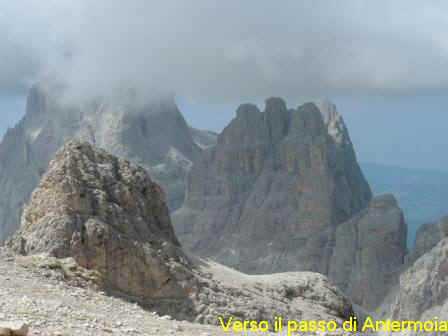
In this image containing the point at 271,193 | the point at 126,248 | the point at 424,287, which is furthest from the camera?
the point at 271,193

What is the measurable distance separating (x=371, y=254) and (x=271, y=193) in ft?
71.6

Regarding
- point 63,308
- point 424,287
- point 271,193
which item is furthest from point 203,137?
point 63,308

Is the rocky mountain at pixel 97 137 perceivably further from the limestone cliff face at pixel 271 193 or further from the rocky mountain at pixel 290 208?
the rocky mountain at pixel 290 208

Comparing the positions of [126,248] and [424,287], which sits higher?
[126,248]

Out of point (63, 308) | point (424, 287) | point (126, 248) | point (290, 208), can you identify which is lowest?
point (424, 287)

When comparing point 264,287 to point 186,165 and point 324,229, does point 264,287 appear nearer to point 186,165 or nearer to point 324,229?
point 324,229

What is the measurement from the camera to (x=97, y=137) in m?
133

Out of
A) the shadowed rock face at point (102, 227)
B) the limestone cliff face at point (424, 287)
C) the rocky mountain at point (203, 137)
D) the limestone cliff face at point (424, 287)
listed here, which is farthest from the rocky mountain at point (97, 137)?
the shadowed rock face at point (102, 227)

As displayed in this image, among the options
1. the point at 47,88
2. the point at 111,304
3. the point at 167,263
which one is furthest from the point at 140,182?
the point at 47,88

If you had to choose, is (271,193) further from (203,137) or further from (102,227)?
(102,227)

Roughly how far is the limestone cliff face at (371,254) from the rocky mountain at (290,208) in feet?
0.37

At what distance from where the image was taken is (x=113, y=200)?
25.9 metres

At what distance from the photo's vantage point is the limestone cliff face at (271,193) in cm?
10069

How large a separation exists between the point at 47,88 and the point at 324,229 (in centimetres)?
6688
